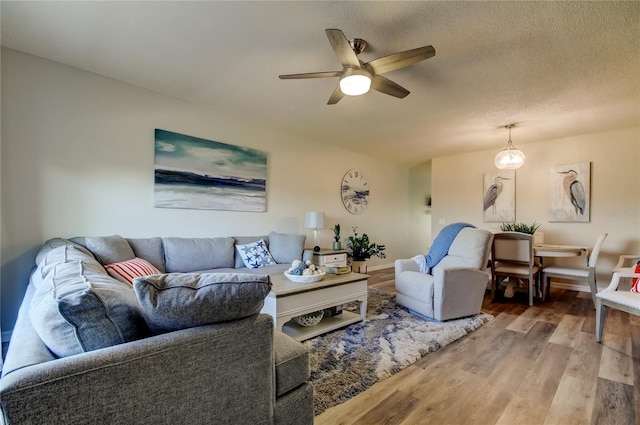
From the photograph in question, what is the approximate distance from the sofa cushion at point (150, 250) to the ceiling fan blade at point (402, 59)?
265 cm

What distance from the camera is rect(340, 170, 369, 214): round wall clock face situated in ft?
17.3

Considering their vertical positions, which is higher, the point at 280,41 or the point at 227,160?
the point at 280,41

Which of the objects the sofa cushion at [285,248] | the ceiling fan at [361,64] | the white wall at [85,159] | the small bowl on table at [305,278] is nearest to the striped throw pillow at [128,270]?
the white wall at [85,159]

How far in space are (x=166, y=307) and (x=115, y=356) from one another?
6.7 inches

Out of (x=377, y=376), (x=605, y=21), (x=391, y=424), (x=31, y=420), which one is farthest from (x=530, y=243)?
(x=31, y=420)

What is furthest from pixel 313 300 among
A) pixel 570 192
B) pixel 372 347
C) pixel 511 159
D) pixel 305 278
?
pixel 570 192

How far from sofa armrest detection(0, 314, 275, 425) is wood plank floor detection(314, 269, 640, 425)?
78cm

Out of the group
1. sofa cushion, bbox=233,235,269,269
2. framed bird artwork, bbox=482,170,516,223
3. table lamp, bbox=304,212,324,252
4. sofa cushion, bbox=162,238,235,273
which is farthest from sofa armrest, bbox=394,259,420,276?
framed bird artwork, bbox=482,170,516,223

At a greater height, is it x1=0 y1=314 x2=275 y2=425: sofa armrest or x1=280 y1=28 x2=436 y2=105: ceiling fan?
x1=280 y1=28 x2=436 y2=105: ceiling fan

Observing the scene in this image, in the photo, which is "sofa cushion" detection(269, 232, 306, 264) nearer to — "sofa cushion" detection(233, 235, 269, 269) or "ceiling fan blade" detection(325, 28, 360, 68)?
"sofa cushion" detection(233, 235, 269, 269)

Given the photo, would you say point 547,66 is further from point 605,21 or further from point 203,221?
point 203,221

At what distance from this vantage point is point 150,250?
2.86m

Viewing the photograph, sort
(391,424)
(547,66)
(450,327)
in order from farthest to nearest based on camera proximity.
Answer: (450,327)
(547,66)
(391,424)

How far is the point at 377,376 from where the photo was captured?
1.88 metres
